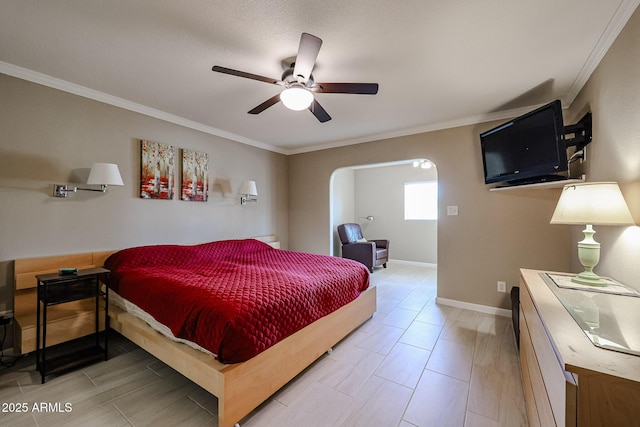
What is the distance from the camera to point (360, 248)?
5.06m

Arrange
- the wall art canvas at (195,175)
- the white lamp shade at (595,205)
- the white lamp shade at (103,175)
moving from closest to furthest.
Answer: the white lamp shade at (595,205), the white lamp shade at (103,175), the wall art canvas at (195,175)

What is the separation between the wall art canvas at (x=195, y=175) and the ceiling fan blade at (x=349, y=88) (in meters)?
2.21

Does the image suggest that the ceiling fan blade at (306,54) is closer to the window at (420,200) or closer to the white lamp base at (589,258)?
the white lamp base at (589,258)

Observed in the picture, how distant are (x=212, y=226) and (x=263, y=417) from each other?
2.69 metres

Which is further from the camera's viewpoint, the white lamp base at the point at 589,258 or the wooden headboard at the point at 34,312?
the wooden headboard at the point at 34,312

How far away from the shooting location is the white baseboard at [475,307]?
10.2 feet

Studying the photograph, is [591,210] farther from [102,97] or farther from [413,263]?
[413,263]

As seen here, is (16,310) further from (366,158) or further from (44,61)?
(366,158)

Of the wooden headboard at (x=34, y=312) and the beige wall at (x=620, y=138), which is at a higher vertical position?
the beige wall at (x=620, y=138)

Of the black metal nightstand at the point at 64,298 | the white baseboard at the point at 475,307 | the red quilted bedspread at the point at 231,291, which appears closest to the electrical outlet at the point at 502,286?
the white baseboard at the point at 475,307

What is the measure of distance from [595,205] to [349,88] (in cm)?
168

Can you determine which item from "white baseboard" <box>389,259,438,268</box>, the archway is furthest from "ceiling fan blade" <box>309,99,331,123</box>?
"white baseboard" <box>389,259,438,268</box>

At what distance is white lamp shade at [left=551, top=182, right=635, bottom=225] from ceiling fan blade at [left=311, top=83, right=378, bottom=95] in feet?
4.72

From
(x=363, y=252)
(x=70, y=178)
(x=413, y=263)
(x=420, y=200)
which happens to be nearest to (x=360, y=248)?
(x=363, y=252)
